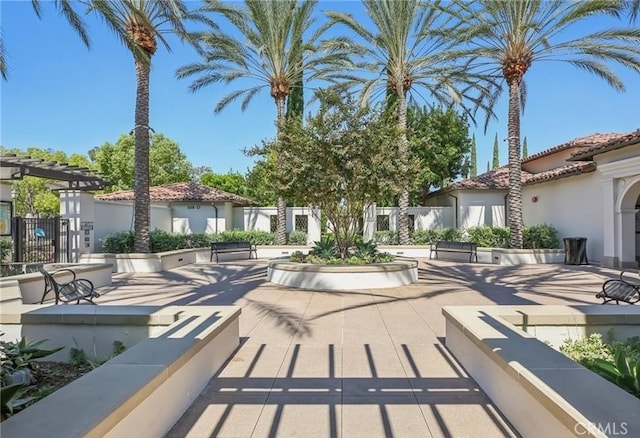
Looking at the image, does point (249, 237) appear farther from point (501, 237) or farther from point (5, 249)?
point (501, 237)

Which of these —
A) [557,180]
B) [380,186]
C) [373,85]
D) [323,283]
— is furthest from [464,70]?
[323,283]

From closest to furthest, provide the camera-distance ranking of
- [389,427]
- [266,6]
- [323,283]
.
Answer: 1. [389,427]
2. [323,283]
3. [266,6]

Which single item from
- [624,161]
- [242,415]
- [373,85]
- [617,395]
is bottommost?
[242,415]

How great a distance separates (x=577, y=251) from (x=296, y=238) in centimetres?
1323

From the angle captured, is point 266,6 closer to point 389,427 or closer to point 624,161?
point 624,161

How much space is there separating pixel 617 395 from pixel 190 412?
11.8 ft

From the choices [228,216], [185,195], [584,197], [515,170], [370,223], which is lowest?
[370,223]

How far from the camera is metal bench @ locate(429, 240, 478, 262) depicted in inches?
719

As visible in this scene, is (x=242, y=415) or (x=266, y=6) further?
(x=266, y=6)

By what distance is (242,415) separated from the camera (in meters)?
3.98

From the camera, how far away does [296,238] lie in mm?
23031

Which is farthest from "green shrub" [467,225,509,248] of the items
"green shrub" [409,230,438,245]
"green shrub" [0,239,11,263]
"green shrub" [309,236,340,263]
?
"green shrub" [0,239,11,263]

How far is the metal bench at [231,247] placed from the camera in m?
19.7

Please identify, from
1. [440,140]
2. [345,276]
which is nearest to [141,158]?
[345,276]
